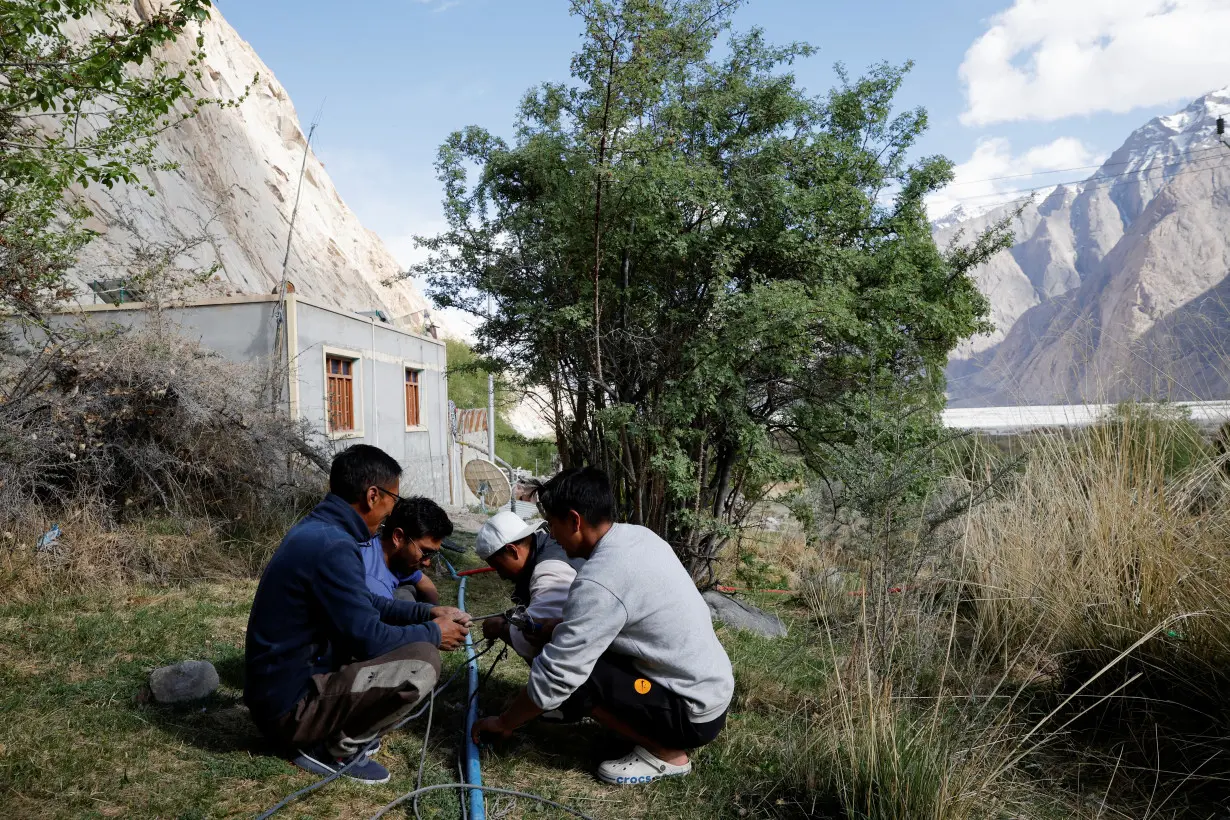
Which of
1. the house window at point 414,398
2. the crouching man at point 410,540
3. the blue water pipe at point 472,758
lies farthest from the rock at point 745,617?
the house window at point 414,398

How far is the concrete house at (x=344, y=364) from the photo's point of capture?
35.7 ft

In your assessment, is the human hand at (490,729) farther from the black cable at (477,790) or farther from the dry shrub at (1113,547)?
the dry shrub at (1113,547)

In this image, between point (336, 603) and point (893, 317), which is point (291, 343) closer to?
point (893, 317)

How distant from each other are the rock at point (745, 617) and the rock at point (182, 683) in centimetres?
363

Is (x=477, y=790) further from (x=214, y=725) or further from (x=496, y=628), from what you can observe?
(x=214, y=725)

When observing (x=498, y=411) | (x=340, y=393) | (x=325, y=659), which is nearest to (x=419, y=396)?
(x=340, y=393)

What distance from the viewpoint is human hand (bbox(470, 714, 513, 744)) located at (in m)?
3.10

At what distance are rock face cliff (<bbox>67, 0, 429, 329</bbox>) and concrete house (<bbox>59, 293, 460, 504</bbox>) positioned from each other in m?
2.31

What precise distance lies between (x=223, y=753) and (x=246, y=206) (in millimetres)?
29118

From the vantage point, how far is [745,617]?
6277 mm

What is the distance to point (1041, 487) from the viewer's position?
459 centimetres

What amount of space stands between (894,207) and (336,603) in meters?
8.37

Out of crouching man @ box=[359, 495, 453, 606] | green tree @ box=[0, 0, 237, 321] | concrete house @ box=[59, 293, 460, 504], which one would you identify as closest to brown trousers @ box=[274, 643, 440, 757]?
crouching man @ box=[359, 495, 453, 606]

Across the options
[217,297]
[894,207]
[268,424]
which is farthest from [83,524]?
[894,207]
